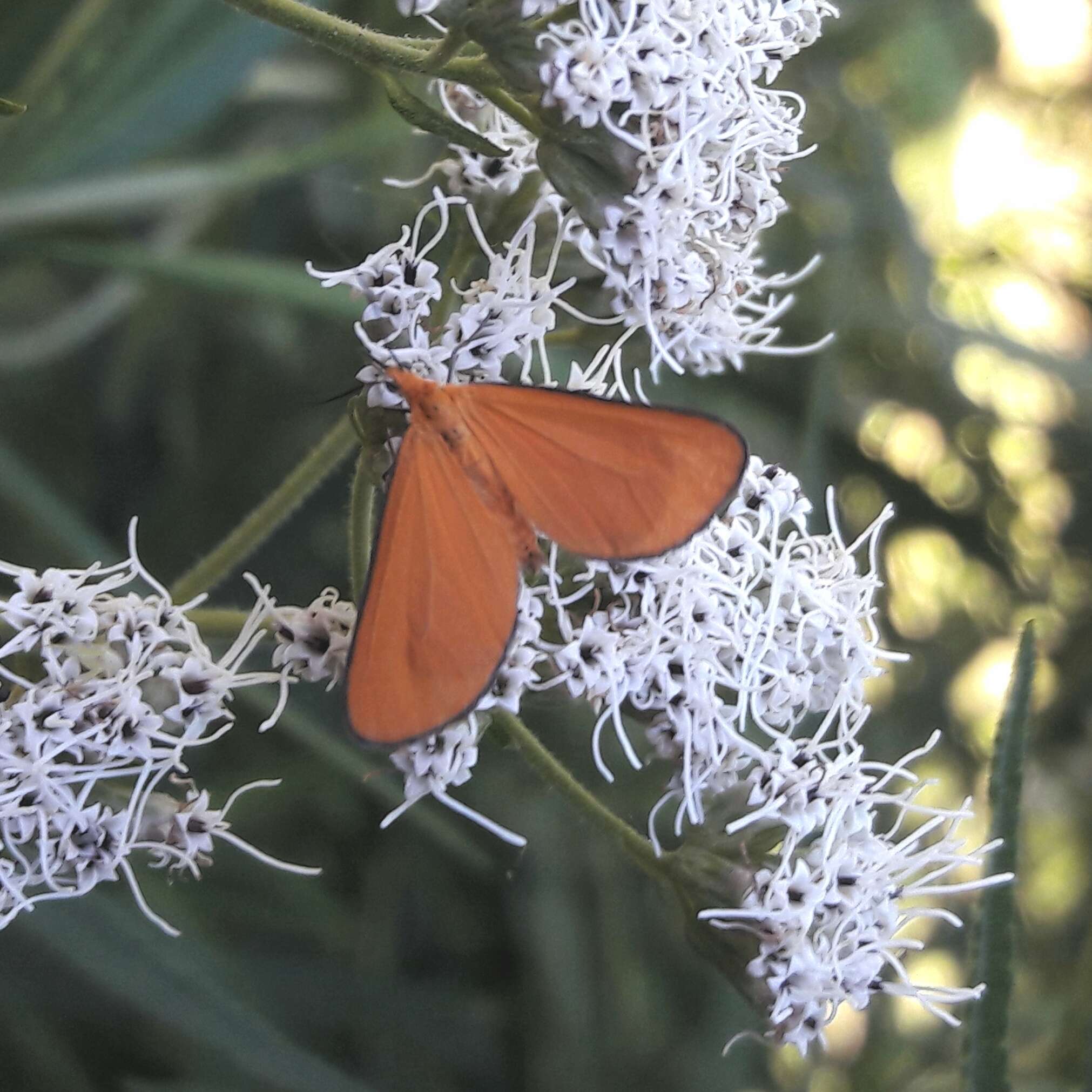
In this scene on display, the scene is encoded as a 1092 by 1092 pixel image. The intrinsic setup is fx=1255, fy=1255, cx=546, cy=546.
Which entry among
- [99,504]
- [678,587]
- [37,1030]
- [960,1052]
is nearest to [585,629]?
[678,587]

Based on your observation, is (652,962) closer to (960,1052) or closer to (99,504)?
(960,1052)

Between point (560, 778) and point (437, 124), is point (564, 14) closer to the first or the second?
point (437, 124)

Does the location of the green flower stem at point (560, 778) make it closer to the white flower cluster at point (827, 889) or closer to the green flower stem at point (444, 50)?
the white flower cluster at point (827, 889)

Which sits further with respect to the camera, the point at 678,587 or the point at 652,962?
the point at 652,962

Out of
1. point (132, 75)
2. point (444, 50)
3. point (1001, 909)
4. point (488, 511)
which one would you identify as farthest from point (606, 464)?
point (132, 75)

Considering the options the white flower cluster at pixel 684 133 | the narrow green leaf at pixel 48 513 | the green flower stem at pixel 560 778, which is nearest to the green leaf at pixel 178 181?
the narrow green leaf at pixel 48 513

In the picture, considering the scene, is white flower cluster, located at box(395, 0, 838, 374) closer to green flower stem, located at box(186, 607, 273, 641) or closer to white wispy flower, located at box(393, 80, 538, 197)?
white wispy flower, located at box(393, 80, 538, 197)
